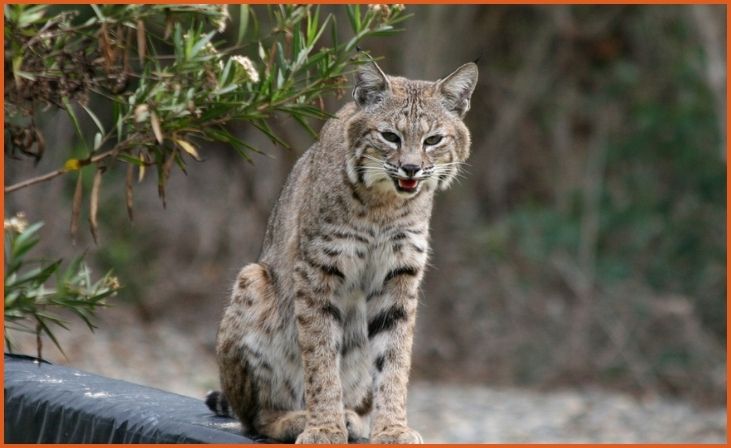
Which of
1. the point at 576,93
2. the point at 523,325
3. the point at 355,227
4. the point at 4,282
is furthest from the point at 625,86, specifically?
the point at 4,282

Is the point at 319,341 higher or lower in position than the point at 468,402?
lower

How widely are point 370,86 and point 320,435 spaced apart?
1702 millimetres

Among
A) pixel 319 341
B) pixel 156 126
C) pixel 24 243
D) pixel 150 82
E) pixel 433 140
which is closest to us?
pixel 24 243

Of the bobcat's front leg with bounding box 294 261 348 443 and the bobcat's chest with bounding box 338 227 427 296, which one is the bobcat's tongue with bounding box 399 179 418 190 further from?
the bobcat's front leg with bounding box 294 261 348 443

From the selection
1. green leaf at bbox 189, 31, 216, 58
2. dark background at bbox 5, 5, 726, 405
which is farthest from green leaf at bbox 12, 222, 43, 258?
dark background at bbox 5, 5, 726, 405

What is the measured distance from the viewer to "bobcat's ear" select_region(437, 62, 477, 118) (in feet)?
19.1

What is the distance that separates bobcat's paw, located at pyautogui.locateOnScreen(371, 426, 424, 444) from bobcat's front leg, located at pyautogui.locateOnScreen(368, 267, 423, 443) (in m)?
0.07

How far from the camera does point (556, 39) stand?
→ 18.1 metres

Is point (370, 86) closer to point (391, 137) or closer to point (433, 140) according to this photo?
point (391, 137)

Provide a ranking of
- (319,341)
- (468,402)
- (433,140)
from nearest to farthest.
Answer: (319,341) < (433,140) < (468,402)

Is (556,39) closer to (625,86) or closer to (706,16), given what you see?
(625,86)

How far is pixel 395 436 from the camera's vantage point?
5.45 metres

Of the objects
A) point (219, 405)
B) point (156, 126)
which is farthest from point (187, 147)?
point (219, 405)

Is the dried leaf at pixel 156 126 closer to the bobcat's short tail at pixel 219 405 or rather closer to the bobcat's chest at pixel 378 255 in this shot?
the bobcat's chest at pixel 378 255
